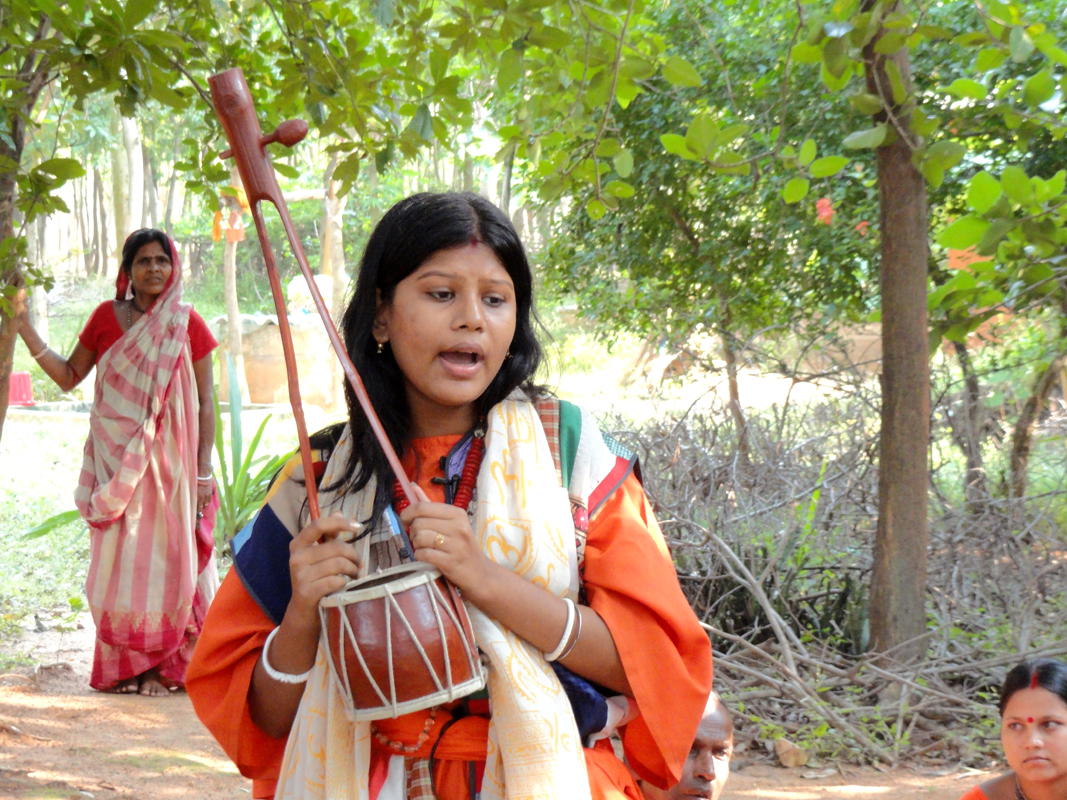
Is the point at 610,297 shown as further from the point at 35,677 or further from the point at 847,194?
the point at 35,677

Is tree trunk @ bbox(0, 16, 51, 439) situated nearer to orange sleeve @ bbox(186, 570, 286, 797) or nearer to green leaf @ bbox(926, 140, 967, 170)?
orange sleeve @ bbox(186, 570, 286, 797)

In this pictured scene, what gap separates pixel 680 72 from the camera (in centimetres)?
229

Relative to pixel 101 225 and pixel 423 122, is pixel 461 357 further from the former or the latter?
pixel 101 225

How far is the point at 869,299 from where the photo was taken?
211 inches

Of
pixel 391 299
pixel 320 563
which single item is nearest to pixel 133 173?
pixel 391 299

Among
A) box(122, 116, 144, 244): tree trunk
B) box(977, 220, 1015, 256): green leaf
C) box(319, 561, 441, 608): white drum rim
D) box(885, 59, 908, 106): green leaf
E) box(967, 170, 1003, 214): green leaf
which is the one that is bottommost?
box(319, 561, 441, 608): white drum rim

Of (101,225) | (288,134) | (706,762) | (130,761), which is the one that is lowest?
(130,761)

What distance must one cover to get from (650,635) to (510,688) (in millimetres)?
212

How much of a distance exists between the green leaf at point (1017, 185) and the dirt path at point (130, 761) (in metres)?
1.72

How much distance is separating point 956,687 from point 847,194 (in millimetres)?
2486

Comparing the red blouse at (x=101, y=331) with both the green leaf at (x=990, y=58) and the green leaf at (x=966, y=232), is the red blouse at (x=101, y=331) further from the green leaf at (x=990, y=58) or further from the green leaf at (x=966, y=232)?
the green leaf at (x=990, y=58)

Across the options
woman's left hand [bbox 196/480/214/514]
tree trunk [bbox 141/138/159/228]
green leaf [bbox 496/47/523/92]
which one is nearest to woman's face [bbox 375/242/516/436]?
green leaf [bbox 496/47/523/92]

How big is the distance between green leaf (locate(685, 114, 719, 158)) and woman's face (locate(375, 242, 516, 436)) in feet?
3.47

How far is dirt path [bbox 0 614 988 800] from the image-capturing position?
3.13m
